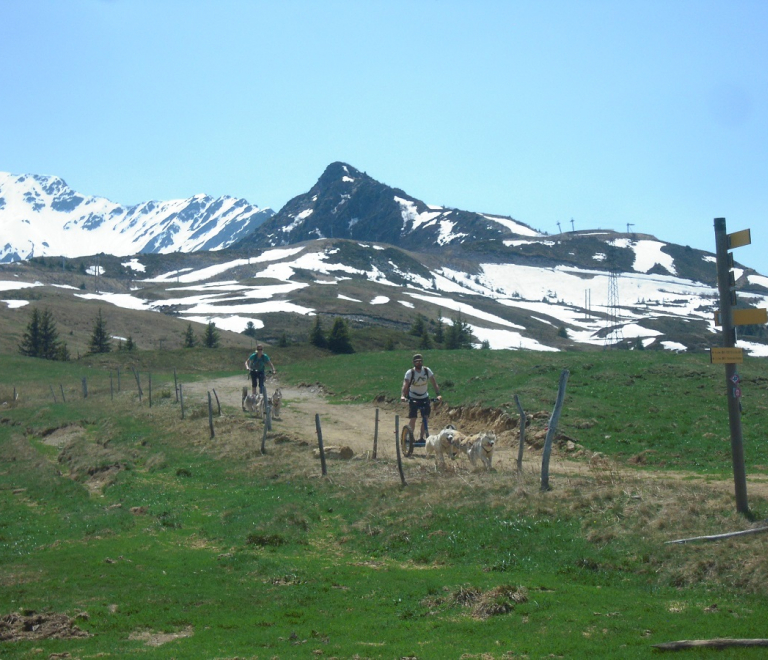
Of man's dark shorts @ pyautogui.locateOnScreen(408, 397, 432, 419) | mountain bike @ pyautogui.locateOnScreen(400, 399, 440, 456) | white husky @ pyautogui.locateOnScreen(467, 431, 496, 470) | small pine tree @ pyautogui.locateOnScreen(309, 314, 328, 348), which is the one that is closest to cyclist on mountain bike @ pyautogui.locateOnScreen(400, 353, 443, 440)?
man's dark shorts @ pyautogui.locateOnScreen(408, 397, 432, 419)

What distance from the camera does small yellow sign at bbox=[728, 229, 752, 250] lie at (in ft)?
37.2

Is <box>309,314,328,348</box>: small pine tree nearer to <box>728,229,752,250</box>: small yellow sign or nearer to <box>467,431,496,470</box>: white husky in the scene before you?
<box>467,431,496,470</box>: white husky

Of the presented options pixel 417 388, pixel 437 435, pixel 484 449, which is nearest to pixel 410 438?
pixel 417 388

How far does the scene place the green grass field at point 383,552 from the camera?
8.84 meters

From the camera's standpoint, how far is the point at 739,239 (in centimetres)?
1165

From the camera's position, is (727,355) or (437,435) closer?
(727,355)

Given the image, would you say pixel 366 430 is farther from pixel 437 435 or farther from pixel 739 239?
pixel 739 239

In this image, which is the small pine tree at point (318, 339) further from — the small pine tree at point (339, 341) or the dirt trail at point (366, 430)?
the dirt trail at point (366, 430)

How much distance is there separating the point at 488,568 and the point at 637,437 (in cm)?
1300

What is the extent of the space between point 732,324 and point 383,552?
707cm

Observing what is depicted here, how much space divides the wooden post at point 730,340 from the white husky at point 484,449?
6128 millimetres

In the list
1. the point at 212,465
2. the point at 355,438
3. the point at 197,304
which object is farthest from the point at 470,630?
the point at 197,304

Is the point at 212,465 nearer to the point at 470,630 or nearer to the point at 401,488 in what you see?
the point at 401,488

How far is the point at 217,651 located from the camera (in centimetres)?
853
